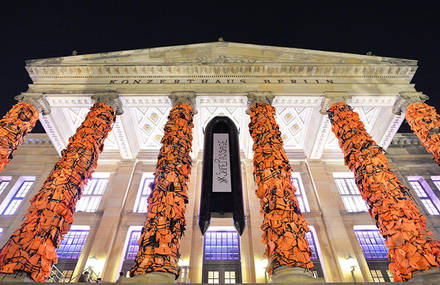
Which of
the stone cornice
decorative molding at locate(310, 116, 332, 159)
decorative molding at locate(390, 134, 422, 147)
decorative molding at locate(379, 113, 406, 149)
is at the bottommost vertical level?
decorative molding at locate(379, 113, 406, 149)

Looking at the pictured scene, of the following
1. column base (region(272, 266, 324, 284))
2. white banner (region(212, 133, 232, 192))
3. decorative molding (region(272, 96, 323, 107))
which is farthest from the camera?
decorative molding (region(272, 96, 323, 107))

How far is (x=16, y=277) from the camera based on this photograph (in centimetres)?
718

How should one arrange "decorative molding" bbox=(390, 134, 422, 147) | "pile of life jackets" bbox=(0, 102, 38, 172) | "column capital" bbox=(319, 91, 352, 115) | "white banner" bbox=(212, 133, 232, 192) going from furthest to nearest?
"decorative molding" bbox=(390, 134, 422, 147) < "column capital" bbox=(319, 91, 352, 115) < "pile of life jackets" bbox=(0, 102, 38, 172) < "white banner" bbox=(212, 133, 232, 192)

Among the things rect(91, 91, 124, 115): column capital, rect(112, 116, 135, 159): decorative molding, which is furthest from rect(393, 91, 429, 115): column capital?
rect(112, 116, 135, 159): decorative molding

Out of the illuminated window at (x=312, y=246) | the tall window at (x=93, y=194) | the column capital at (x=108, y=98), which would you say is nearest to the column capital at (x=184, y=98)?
the column capital at (x=108, y=98)

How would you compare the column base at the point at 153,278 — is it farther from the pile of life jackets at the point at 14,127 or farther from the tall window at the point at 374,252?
the tall window at the point at 374,252

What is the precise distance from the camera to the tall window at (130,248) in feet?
43.9

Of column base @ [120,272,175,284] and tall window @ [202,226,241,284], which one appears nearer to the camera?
column base @ [120,272,175,284]

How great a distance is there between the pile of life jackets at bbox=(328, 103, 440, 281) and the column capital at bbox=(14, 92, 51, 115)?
15828 millimetres

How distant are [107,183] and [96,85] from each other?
21.8 ft

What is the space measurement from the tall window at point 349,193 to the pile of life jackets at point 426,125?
595 cm

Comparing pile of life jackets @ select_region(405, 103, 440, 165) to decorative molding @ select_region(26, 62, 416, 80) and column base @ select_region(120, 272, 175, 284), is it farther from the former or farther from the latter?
column base @ select_region(120, 272, 175, 284)

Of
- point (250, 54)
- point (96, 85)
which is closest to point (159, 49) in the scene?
point (96, 85)

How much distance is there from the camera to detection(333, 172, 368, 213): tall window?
16442mm
